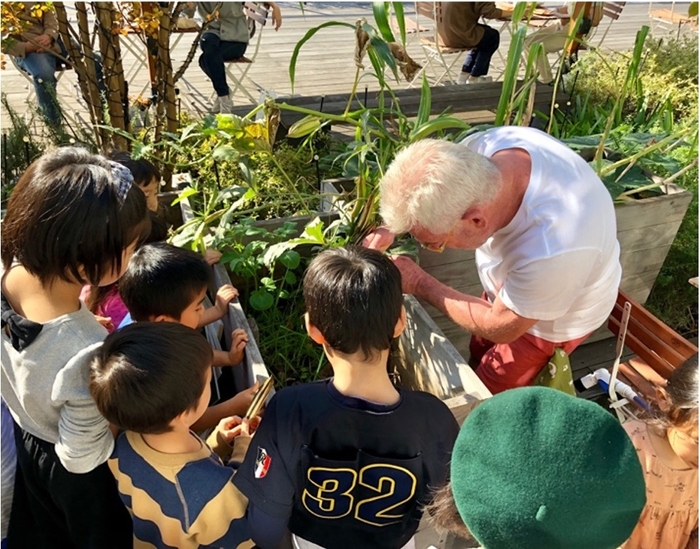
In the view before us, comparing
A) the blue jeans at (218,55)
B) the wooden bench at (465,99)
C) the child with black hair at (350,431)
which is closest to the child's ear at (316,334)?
the child with black hair at (350,431)

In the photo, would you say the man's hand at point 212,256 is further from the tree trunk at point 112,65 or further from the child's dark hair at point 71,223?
the tree trunk at point 112,65

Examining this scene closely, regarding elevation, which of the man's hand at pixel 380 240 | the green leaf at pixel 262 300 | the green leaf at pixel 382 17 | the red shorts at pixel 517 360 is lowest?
the red shorts at pixel 517 360

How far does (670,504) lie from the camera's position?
4.53 ft

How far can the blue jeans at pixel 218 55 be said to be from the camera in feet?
14.5

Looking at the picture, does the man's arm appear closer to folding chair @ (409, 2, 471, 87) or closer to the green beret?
the green beret

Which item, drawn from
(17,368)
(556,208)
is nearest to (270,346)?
(17,368)

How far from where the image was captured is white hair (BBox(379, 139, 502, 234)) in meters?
1.51

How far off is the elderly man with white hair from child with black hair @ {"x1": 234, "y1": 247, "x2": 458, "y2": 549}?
0.36 metres

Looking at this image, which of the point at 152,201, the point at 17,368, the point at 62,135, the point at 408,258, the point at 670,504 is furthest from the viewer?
the point at 62,135

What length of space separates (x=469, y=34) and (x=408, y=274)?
11.7ft

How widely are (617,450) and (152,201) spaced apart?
166cm

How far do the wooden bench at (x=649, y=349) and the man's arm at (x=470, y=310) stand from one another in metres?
0.68

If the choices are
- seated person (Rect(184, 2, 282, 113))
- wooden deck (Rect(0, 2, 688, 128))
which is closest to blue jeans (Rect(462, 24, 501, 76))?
wooden deck (Rect(0, 2, 688, 128))

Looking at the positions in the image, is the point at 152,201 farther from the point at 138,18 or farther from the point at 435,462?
the point at 435,462
